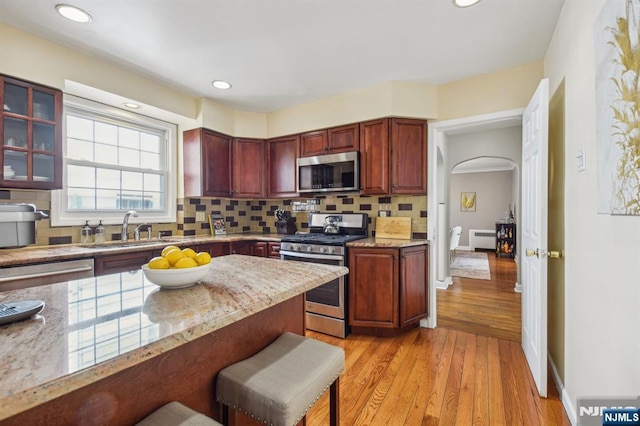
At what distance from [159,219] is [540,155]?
367 centimetres

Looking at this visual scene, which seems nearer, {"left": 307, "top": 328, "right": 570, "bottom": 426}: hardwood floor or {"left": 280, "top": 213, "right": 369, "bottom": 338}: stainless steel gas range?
{"left": 307, "top": 328, "right": 570, "bottom": 426}: hardwood floor

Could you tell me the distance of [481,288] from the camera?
4.45 metres

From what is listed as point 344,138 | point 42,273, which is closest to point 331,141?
point 344,138

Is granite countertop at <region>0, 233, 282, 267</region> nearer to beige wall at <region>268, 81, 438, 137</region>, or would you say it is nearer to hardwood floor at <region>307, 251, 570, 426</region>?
hardwood floor at <region>307, 251, 570, 426</region>

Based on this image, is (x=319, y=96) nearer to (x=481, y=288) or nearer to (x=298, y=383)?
(x=298, y=383)

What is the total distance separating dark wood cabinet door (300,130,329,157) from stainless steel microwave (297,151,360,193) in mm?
112

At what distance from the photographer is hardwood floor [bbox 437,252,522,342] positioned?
2.98 meters

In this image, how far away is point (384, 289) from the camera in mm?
2812

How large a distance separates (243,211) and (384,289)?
2.46 meters

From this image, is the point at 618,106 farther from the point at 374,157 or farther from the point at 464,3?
the point at 374,157

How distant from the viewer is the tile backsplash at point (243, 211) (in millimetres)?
2576

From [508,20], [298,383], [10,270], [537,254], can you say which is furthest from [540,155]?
[10,270]

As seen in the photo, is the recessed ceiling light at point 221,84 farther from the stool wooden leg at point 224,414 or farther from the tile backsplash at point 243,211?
the stool wooden leg at point 224,414

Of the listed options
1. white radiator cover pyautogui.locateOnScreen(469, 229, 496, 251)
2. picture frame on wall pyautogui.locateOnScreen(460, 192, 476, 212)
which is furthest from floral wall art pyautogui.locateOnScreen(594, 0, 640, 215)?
picture frame on wall pyautogui.locateOnScreen(460, 192, 476, 212)
